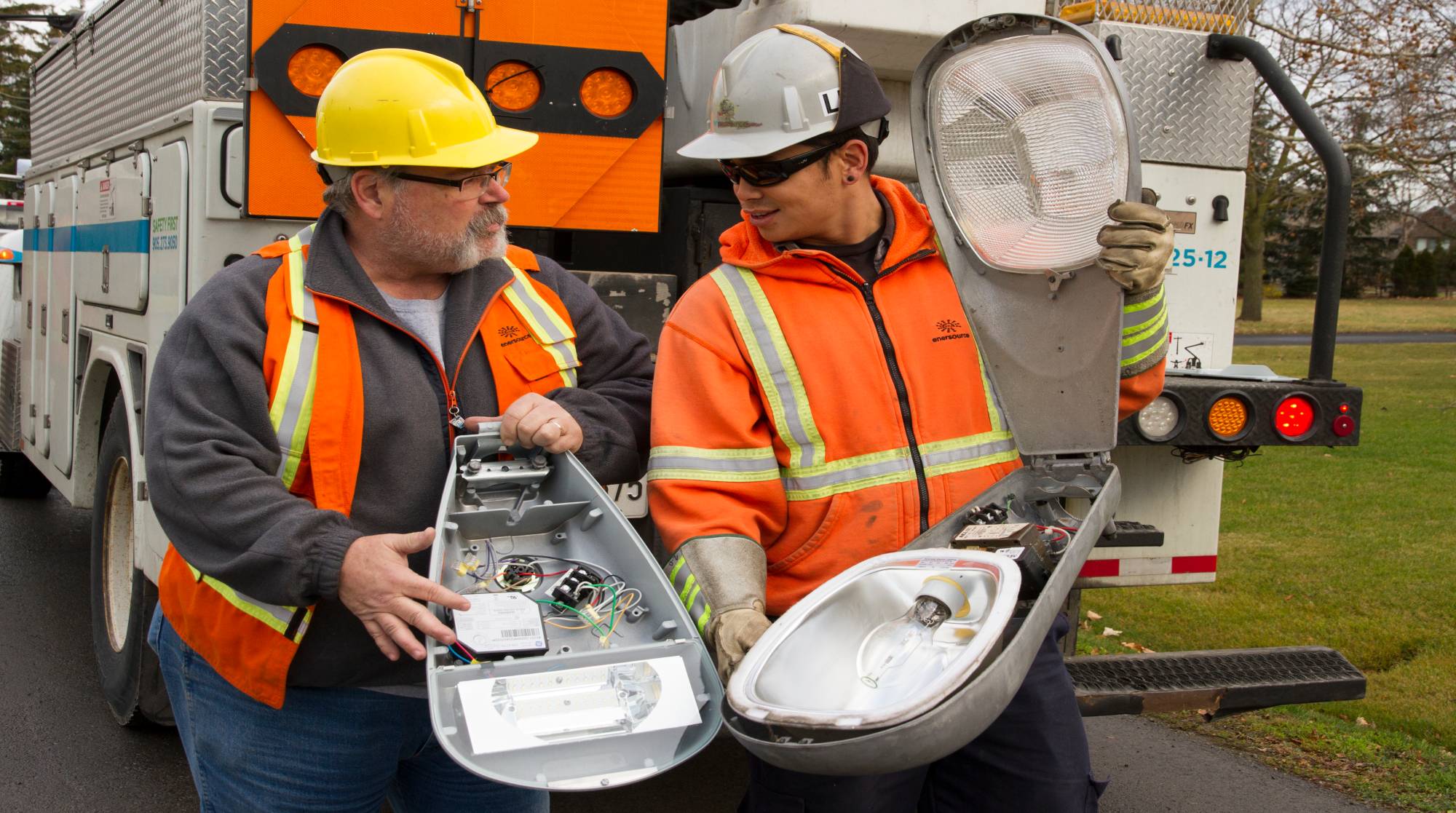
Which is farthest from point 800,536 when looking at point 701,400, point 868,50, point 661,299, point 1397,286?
point 1397,286

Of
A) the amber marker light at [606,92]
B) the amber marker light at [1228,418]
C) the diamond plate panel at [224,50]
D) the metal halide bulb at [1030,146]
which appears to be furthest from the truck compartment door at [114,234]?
the amber marker light at [1228,418]

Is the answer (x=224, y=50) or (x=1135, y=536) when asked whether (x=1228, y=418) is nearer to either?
(x=1135, y=536)

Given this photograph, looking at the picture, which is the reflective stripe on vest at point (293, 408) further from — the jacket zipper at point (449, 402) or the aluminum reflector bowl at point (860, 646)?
the aluminum reflector bowl at point (860, 646)

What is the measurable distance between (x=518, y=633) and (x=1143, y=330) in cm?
128

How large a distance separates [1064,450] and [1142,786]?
7.67 ft

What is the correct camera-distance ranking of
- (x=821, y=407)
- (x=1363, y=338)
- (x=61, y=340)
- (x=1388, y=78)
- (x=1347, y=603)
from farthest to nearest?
(x=1363, y=338), (x=1388, y=78), (x=1347, y=603), (x=61, y=340), (x=821, y=407)

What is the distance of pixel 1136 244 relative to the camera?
2350 mm

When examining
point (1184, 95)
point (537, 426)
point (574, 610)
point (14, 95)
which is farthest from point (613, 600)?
point (14, 95)

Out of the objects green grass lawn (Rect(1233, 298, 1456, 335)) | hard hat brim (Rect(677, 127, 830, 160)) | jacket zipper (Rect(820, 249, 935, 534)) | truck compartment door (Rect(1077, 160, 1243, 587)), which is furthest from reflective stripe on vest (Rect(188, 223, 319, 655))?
green grass lawn (Rect(1233, 298, 1456, 335))

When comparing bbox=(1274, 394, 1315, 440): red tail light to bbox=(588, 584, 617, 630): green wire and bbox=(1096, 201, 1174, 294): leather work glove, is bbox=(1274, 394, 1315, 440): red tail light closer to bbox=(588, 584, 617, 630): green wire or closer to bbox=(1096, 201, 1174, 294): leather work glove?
bbox=(1096, 201, 1174, 294): leather work glove

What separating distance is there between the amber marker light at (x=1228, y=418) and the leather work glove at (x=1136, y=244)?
1460 mm

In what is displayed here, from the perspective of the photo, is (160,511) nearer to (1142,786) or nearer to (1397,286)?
(1142,786)

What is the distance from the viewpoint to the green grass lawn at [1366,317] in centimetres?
2652

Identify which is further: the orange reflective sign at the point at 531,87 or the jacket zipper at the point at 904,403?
the orange reflective sign at the point at 531,87
